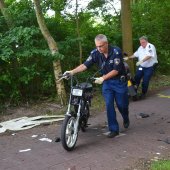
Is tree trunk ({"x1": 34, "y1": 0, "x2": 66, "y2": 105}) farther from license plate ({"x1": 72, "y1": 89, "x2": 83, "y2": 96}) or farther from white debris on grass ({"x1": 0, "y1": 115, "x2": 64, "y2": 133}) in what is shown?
license plate ({"x1": 72, "y1": 89, "x2": 83, "y2": 96})

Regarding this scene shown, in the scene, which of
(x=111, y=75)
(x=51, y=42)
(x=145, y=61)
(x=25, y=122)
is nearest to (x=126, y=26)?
→ (x=145, y=61)

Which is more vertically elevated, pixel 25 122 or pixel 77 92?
pixel 77 92

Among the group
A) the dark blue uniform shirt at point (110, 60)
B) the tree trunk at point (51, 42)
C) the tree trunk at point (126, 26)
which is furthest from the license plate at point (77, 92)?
the tree trunk at point (126, 26)

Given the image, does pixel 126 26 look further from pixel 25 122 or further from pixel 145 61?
pixel 25 122

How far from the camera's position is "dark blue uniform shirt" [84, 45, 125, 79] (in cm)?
678

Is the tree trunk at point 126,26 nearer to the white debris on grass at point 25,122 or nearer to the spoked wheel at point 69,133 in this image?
the white debris on grass at point 25,122

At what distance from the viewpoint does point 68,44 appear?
10.6 metres

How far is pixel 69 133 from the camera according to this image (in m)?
6.28

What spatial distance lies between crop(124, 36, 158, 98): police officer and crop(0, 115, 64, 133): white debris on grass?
9.40 ft

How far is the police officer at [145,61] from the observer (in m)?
10.2

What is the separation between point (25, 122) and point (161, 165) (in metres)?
3.92

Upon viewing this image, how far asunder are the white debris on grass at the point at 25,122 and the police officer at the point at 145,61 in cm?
287

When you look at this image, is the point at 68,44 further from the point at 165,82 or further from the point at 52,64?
the point at 165,82

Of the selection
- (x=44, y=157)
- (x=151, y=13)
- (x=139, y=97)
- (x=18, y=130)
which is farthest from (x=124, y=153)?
(x=151, y=13)
